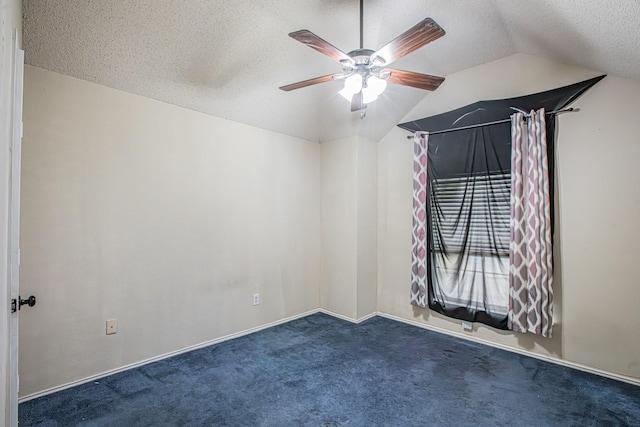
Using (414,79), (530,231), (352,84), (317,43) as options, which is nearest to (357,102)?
(352,84)

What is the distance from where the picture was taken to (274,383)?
8.16 feet

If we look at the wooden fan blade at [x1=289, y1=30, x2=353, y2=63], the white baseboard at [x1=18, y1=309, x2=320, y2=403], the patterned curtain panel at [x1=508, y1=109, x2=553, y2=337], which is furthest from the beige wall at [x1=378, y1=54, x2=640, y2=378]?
the white baseboard at [x1=18, y1=309, x2=320, y2=403]

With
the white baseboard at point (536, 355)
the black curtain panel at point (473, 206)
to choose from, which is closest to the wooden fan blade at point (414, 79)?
the black curtain panel at point (473, 206)

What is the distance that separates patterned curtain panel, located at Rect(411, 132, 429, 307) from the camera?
11.9 feet

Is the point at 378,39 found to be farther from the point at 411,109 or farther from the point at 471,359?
the point at 471,359

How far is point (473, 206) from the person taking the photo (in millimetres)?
3295

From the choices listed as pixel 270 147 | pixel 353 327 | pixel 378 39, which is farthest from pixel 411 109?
pixel 353 327

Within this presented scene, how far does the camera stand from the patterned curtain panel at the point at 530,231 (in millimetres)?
2801

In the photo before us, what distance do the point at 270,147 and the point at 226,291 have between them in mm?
1667

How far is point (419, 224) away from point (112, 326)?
10.0ft

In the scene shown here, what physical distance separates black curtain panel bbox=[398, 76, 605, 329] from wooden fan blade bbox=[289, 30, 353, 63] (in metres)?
1.87

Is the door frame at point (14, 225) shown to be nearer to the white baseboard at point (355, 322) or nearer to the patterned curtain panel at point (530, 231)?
the white baseboard at point (355, 322)

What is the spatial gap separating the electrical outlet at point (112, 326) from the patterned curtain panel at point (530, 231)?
11.1 ft

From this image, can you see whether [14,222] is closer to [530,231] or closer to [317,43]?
[317,43]
